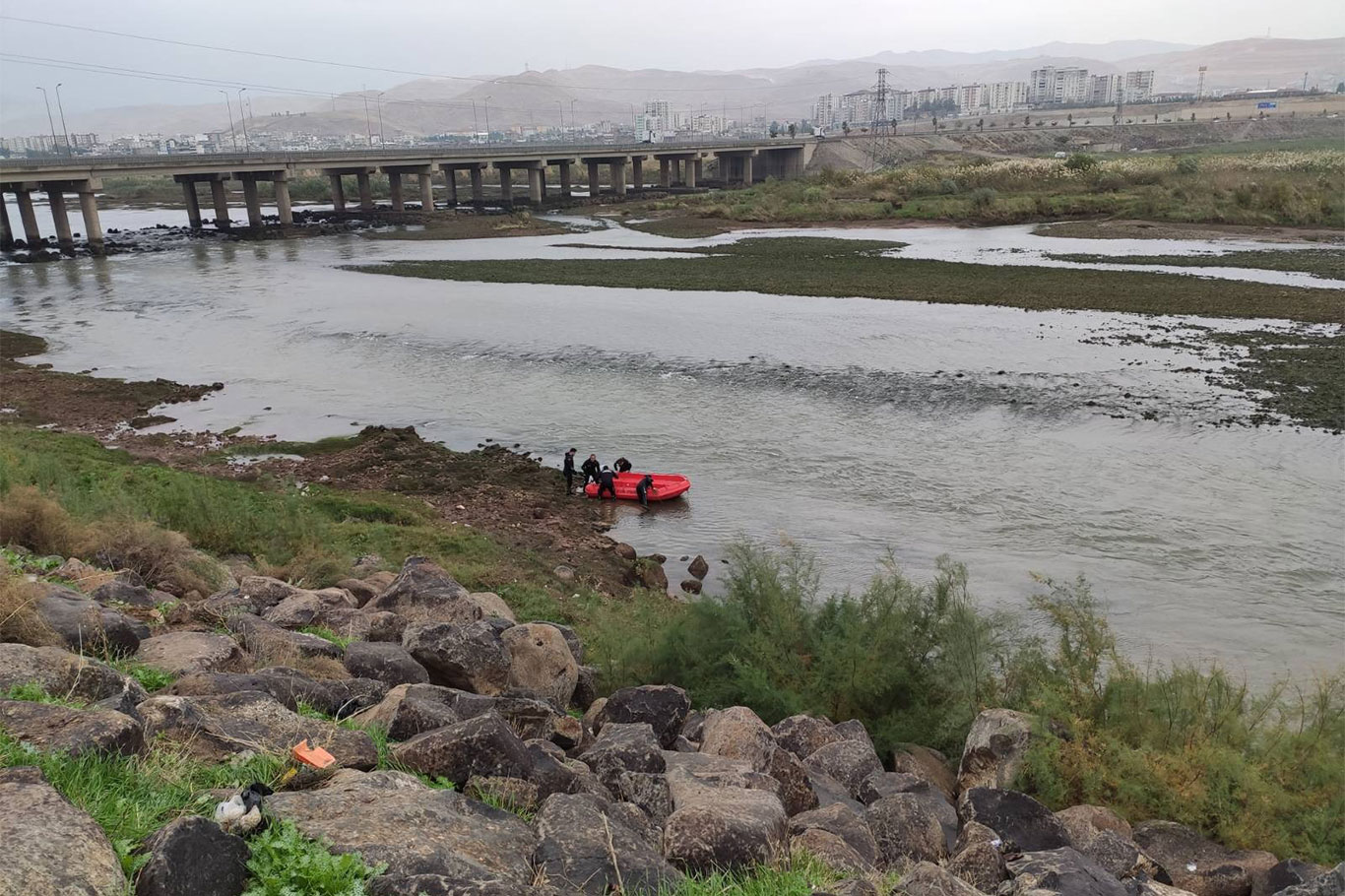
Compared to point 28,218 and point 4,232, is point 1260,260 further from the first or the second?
point 4,232

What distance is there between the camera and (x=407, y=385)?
33188 mm

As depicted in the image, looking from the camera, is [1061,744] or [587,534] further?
[587,534]

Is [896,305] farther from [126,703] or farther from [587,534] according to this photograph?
[126,703]

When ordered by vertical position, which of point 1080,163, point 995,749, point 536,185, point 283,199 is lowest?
point 995,749

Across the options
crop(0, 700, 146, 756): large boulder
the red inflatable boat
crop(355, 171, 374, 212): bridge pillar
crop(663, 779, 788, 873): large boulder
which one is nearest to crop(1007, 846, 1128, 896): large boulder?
crop(663, 779, 788, 873): large boulder

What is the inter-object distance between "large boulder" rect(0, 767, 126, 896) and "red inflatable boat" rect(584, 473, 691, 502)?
17.1m

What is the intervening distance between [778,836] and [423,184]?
9909 centimetres

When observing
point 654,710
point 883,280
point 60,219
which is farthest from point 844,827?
point 60,219

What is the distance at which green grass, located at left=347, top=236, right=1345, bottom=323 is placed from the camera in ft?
128

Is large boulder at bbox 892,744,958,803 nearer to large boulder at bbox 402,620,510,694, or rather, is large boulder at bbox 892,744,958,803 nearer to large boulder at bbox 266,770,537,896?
large boulder at bbox 402,620,510,694

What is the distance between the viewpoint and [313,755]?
641 centimetres

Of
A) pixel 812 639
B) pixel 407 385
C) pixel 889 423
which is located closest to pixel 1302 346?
pixel 889 423

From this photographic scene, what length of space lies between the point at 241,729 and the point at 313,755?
0.70 m

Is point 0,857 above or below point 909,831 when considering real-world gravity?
above
